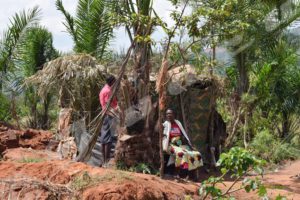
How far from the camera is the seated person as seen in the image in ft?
30.0

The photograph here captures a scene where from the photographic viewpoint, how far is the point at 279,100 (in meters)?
15.5

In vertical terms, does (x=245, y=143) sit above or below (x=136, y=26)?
below

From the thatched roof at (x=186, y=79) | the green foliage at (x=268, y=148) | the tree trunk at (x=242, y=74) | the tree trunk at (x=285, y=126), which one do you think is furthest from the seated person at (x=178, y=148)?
the tree trunk at (x=285, y=126)

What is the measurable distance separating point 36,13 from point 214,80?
5500 millimetres

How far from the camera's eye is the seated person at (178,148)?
915 centimetres

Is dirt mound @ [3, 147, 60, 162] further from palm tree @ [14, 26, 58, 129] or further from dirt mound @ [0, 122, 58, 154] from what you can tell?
palm tree @ [14, 26, 58, 129]

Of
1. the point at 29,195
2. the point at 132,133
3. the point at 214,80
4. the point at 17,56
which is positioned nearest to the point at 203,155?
the point at 214,80

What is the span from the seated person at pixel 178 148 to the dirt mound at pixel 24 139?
305 cm

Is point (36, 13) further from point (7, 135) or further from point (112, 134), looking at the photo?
point (112, 134)

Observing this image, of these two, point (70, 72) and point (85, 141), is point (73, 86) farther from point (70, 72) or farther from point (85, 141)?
point (85, 141)

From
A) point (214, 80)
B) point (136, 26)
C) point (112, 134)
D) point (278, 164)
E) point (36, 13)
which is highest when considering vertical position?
point (36, 13)

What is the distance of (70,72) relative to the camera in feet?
35.9

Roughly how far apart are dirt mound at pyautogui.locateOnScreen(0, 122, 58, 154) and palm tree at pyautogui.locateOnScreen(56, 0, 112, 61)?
95.1 inches

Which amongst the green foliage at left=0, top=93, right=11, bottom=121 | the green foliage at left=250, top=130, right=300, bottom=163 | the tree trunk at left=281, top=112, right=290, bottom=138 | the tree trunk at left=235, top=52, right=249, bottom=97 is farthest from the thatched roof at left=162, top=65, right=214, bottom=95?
the green foliage at left=0, top=93, right=11, bottom=121
